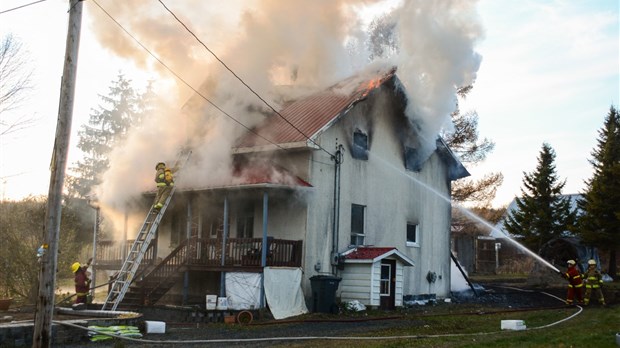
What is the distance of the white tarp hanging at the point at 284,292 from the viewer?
18891 mm

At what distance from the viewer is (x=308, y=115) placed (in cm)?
2200

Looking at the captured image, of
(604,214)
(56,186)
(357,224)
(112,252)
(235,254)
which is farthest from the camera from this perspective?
(604,214)

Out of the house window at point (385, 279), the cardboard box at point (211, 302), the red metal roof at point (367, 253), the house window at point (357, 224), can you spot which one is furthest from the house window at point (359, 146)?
the cardboard box at point (211, 302)

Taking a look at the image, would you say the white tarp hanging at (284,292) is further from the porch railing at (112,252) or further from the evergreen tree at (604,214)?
the evergreen tree at (604,214)

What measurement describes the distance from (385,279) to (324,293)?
3.01 metres

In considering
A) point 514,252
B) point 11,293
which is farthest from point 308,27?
point 514,252

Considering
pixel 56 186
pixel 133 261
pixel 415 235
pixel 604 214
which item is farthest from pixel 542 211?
pixel 56 186

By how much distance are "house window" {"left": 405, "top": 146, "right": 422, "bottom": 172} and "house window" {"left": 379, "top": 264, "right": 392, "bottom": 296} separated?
4699 mm

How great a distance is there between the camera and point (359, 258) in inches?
817

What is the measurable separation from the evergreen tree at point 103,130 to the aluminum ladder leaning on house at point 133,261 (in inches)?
1035

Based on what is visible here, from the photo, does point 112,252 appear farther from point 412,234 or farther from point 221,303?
point 412,234

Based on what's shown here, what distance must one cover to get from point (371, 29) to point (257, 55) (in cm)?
961

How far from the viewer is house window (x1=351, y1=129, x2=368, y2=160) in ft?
73.2

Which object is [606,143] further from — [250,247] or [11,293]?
[11,293]
